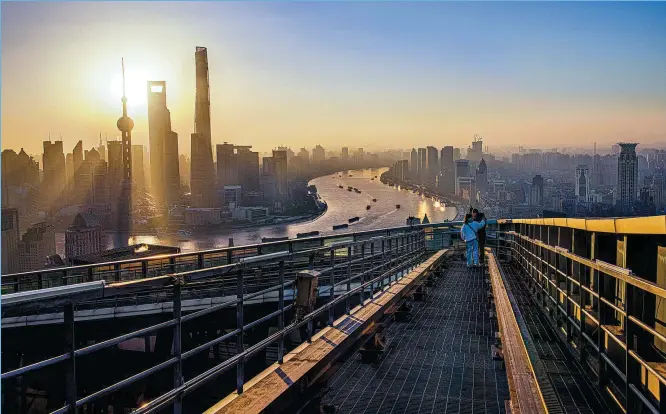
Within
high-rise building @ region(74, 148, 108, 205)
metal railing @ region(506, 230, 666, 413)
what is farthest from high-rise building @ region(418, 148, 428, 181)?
metal railing @ region(506, 230, 666, 413)

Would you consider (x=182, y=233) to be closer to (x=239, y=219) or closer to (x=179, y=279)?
(x=239, y=219)

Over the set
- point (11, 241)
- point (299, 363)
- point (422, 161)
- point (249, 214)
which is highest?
point (422, 161)

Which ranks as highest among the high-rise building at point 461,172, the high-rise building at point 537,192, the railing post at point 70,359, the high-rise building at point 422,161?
the high-rise building at point 422,161

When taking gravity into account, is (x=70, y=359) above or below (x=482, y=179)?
below

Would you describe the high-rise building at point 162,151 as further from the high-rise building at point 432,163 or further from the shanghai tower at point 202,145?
the high-rise building at point 432,163

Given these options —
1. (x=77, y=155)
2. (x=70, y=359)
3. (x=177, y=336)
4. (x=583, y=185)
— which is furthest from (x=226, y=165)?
(x=70, y=359)

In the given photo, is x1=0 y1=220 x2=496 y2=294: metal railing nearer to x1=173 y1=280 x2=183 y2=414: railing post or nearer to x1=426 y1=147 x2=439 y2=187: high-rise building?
x1=173 y1=280 x2=183 y2=414: railing post

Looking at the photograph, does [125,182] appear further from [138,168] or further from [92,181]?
[138,168]

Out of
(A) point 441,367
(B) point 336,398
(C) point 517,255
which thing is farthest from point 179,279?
(C) point 517,255

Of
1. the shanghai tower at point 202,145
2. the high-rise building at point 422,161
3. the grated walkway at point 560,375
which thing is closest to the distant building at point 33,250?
the grated walkway at point 560,375
